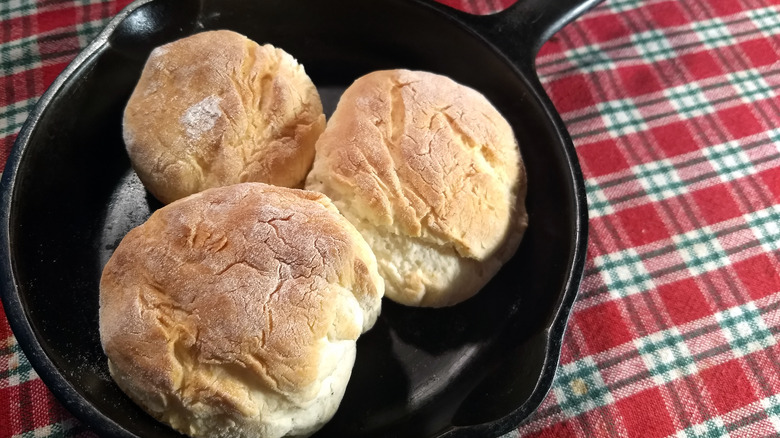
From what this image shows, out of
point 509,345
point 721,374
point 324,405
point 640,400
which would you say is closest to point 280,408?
point 324,405

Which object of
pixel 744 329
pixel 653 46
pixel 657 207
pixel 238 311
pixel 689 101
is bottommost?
pixel 744 329

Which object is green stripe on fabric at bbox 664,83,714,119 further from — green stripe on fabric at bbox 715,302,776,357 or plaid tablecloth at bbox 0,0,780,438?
green stripe on fabric at bbox 715,302,776,357

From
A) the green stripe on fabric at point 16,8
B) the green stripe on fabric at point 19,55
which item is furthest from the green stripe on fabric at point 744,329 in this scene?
the green stripe on fabric at point 16,8

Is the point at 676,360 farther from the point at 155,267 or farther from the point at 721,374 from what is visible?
the point at 155,267

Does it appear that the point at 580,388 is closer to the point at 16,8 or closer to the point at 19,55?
the point at 19,55

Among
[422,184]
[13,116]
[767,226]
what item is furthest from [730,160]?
[13,116]

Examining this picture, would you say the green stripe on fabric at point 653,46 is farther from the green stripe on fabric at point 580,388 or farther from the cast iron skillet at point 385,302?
the green stripe on fabric at point 580,388
